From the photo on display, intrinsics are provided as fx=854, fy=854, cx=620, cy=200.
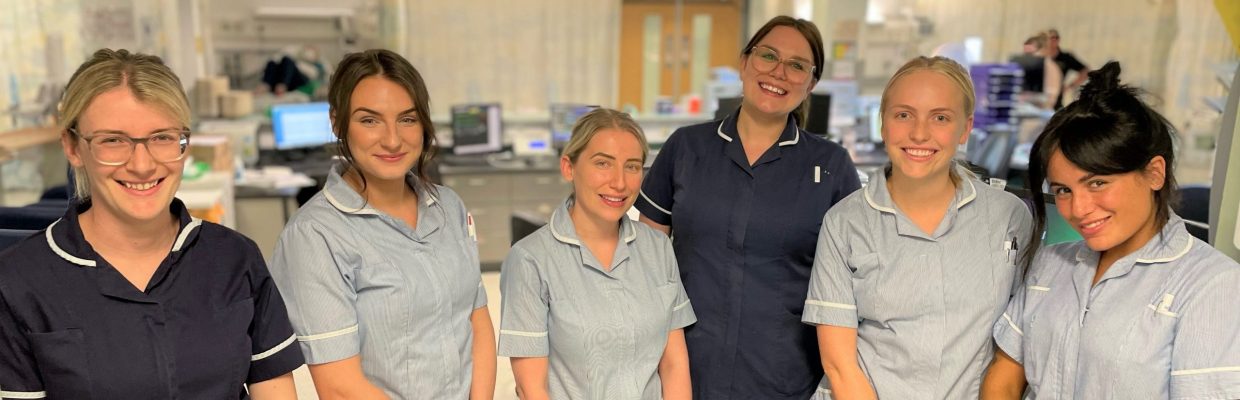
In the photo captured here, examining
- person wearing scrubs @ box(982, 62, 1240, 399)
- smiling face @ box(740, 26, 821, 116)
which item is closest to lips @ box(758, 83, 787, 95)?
smiling face @ box(740, 26, 821, 116)

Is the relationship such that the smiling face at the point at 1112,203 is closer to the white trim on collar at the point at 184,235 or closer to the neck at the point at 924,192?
the neck at the point at 924,192

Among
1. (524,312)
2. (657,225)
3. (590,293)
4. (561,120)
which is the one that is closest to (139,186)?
(524,312)

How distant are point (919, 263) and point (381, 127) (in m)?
1.08

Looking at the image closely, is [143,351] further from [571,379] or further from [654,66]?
[654,66]

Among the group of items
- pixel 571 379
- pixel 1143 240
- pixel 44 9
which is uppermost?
pixel 44 9

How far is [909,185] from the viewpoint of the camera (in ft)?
5.72

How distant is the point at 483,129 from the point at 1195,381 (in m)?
6.06

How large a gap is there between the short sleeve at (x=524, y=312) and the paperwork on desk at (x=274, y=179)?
399 centimetres

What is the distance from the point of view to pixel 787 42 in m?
1.99

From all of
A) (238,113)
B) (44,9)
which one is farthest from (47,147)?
(238,113)

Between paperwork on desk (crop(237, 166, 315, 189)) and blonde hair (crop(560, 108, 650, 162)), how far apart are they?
13.2 ft

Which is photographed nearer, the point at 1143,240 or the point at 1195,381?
the point at 1195,381

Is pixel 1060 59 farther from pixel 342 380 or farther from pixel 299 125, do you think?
pixel 299 125

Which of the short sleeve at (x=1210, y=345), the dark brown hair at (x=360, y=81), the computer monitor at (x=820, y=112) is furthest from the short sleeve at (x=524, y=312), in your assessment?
the computer monitor at (x=820, y=112)
